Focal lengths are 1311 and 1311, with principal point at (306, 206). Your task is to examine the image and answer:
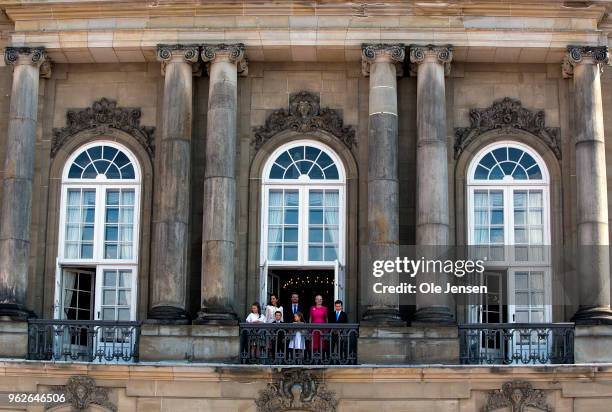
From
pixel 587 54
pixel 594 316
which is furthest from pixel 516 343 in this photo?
pixel 587 54

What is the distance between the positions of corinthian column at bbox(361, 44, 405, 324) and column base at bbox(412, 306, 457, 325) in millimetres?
369

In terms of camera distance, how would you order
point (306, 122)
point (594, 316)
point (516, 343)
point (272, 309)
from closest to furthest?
1. point (594, 316)
2. point (516, 343)
3. point (272, 309)
4. point (306, 122)

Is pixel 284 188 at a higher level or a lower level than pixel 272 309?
higher

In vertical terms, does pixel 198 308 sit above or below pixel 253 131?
below

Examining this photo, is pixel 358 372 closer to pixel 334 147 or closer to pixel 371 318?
pixel 371 318

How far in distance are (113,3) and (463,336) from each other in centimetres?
849

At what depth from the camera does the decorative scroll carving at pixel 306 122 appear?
77.5 ft

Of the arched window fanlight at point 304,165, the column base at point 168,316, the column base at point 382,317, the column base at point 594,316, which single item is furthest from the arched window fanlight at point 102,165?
the column base at point 594,316

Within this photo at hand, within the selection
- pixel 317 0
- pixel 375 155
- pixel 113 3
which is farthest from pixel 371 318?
pixel 113 3

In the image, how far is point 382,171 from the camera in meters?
22.5

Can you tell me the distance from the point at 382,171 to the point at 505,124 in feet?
8.75

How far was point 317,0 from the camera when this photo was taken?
23109 millimetres

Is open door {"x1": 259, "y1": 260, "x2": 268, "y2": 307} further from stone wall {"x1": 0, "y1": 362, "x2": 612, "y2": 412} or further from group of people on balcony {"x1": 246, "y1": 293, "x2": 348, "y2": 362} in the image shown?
stone wall {"x1": 0, "y1": 362, "x2": 612, "y2": 412}

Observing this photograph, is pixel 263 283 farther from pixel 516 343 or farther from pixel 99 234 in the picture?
pixel 516 343
